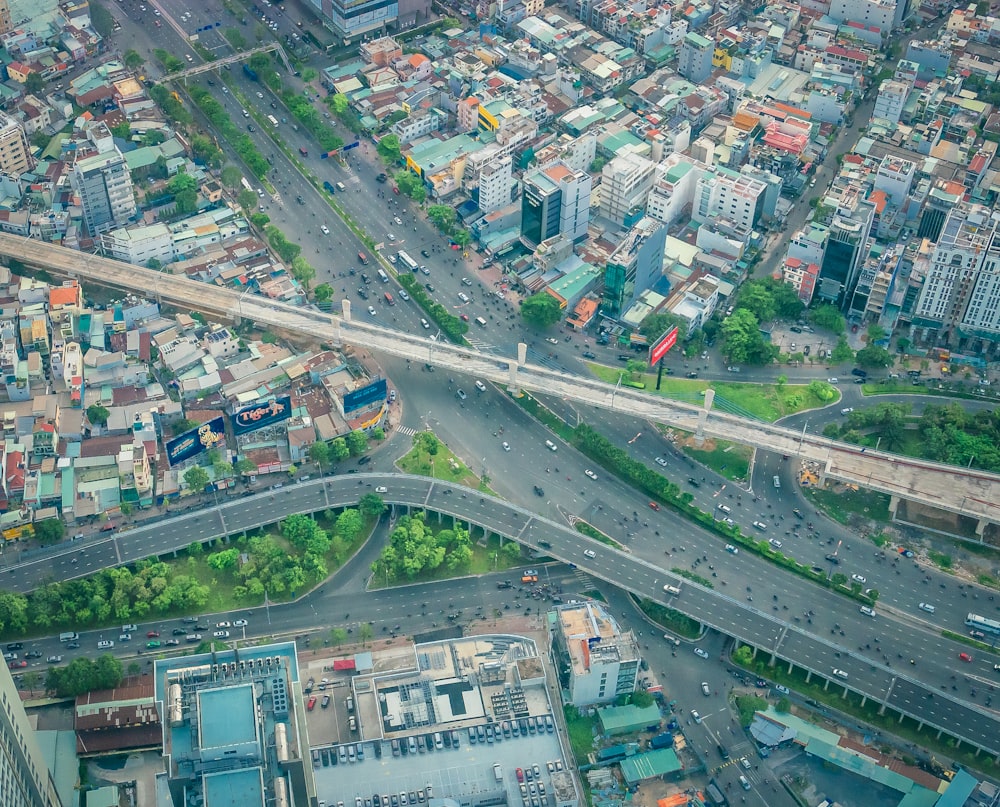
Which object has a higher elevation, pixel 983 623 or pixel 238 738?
pixel 238 738

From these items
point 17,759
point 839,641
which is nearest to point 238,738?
point 17,759

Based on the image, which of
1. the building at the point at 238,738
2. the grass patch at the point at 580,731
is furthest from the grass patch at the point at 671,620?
the building at the point at 238,738

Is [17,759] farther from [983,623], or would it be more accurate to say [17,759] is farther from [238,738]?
[983,623]

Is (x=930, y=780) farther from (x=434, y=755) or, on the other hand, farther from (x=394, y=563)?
(x=394, y=563)

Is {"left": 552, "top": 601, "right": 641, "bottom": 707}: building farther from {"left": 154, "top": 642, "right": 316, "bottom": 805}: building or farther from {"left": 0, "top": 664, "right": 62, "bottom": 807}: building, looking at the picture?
{"left": 0, "top": 664, "right": 62, "bottom": 807}: building

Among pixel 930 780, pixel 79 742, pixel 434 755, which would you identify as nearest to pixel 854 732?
pixel 930 780
